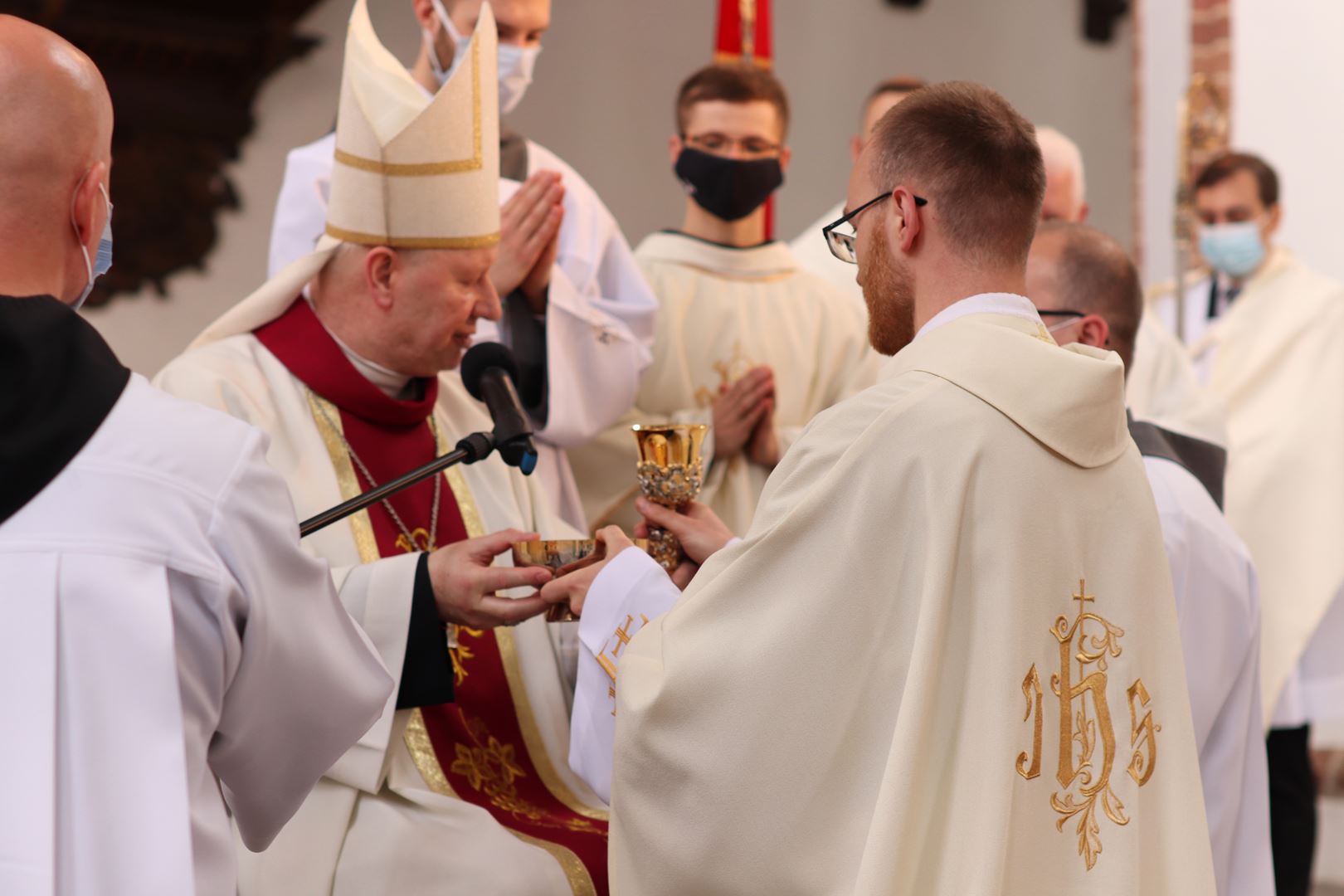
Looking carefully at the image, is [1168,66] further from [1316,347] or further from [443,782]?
[443,782]

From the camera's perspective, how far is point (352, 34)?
136 inches

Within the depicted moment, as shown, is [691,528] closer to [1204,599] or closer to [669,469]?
[669,469]

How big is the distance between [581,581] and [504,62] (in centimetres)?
201

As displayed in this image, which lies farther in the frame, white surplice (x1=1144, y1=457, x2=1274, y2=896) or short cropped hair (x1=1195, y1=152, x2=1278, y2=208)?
short cropped hair (x1=1195, y1=152, x2=1278, y2=208)

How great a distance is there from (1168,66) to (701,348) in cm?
501

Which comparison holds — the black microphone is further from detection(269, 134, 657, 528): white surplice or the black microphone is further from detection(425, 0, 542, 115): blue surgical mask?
detection(425, 0, 542, 115): blue surgical mask

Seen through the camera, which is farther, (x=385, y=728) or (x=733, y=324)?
(x=733, y=324)

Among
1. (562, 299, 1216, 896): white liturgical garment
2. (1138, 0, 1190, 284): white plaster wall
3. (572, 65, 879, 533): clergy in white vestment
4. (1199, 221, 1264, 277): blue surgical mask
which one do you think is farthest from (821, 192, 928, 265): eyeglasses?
(1138, 0, 1190, 284): white plaster wall

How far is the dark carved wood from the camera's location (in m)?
6.12

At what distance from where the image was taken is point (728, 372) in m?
4.70

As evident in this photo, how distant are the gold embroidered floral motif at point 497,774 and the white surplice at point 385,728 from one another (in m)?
0.07

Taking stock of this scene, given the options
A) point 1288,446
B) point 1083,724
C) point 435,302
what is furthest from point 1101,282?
point 1288,446

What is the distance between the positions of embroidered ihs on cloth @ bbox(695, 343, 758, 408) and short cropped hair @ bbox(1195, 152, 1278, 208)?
9.80 feet

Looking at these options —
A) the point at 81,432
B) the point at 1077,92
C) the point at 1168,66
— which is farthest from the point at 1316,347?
the point at 81,432
